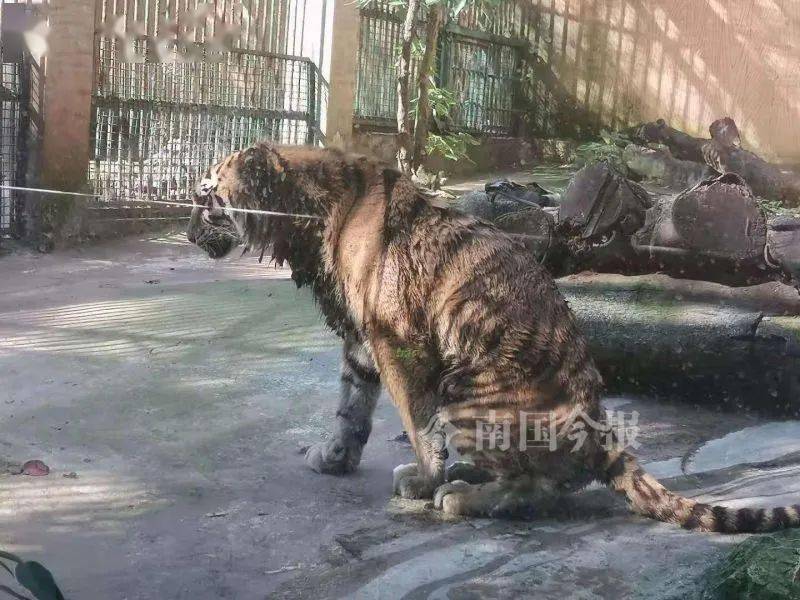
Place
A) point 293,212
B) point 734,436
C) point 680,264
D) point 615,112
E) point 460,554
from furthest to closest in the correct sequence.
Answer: point 615,112, point 680,264, point 734,436, point 293,212, point 460,554

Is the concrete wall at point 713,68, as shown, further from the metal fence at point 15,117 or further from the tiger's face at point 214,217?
the metal fence at point 15,117

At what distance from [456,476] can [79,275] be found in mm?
5269

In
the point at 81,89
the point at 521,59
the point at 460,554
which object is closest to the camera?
the point at 460,554

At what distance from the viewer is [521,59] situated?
15602 millimetres

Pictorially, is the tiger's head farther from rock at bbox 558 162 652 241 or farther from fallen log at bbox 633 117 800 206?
fallen log at bbox 633 117 800 206

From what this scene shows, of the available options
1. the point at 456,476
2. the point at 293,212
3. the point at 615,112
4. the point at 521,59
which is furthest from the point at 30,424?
the point at 521,59

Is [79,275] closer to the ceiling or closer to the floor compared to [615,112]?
closer to the floor

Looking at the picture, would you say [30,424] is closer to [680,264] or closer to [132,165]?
[680,264]

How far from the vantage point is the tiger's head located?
14.0 ft

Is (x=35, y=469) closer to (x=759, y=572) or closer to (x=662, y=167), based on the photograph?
(x=759, y=572)

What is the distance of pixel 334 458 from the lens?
4.41 m

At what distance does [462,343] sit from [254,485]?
1.02 meters

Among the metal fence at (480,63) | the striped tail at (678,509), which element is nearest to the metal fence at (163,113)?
the metal fence at (480,63)

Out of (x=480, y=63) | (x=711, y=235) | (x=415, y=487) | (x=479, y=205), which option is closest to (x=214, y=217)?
(x=415, y=487)
